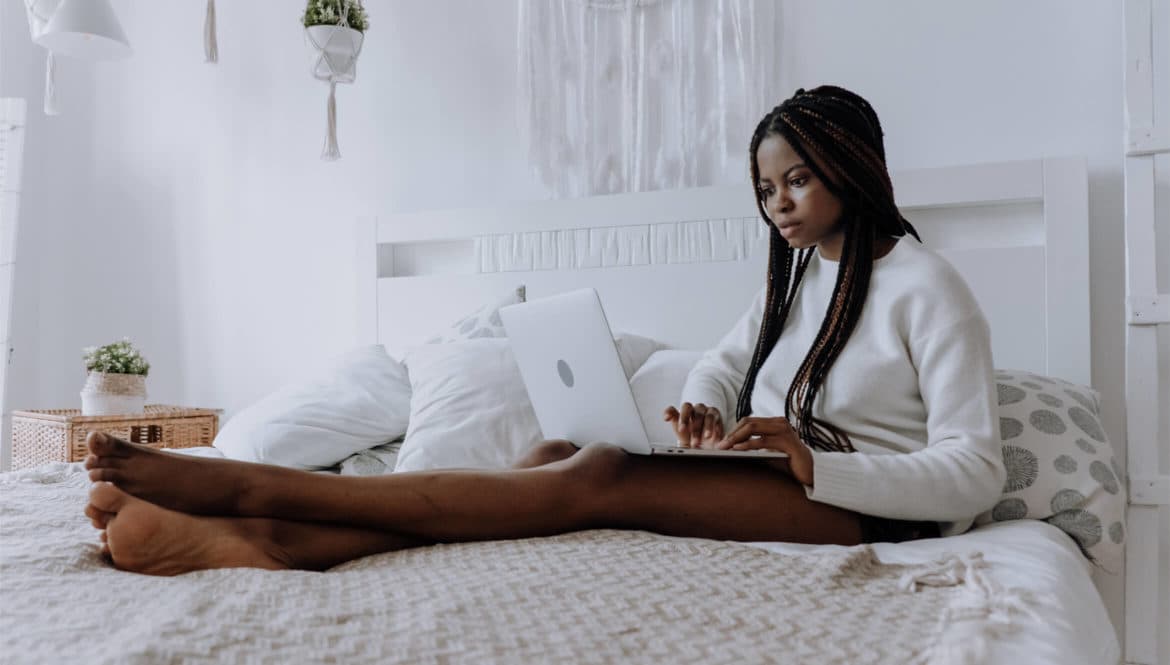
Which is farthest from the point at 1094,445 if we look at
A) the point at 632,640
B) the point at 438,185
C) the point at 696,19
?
the point at 438,185

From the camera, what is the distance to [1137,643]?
1.65 m

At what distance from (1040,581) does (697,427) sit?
20.6 inches

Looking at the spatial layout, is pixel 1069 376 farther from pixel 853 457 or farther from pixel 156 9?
pixel 156 9

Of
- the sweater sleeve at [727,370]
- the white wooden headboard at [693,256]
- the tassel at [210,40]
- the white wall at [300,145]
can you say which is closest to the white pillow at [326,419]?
the white wooden headboard at [693,256]

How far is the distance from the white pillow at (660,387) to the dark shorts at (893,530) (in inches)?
19.5

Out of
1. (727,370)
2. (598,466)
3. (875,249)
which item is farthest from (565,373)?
(875,249)

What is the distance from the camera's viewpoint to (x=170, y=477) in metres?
0.95

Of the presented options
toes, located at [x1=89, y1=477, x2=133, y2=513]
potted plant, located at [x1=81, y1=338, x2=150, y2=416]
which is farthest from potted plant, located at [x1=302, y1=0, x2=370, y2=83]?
toes, located at [x1=89, y1=477, x2=133, y2=513]

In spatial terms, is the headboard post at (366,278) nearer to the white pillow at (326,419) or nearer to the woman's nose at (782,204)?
the white pillow at (326,419)

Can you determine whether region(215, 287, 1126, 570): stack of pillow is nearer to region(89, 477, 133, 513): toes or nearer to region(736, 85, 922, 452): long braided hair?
region(736, 85, 922, 452): long braided hair

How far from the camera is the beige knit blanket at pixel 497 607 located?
0.63 metres

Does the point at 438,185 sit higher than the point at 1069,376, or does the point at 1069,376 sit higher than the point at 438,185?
the point at 438,185

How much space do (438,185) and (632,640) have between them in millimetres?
2029

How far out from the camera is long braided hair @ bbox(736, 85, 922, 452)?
4.45 feet
